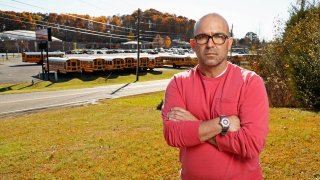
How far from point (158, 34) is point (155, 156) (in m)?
168

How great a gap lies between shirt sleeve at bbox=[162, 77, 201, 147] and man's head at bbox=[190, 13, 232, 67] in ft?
1.18

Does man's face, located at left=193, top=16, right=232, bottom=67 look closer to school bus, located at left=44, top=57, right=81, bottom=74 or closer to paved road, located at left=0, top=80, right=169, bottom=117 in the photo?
paved road, located at left=0, top=80, right=169, bottom=117

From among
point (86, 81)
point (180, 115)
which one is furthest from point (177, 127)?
point (86, 81)

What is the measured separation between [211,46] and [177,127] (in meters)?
0.77

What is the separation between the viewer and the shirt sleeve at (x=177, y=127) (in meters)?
2.71

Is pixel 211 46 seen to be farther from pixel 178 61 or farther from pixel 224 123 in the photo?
pixel 178 61

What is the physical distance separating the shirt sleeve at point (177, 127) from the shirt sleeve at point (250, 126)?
209mm

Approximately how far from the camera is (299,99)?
1620cm

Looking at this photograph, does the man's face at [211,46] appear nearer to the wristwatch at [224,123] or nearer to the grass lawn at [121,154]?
the wristwatch at [224,123]

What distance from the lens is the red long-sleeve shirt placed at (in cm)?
269

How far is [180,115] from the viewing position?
9.43 feet

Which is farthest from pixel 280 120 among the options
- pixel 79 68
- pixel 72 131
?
pixel 79 68

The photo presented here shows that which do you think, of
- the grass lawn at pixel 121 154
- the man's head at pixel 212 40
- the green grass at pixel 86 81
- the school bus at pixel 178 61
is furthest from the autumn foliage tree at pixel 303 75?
the school bus at pixel 178 61

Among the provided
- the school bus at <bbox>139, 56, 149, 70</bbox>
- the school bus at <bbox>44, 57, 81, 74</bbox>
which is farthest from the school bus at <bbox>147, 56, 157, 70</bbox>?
the school bus at <bbox>44, 57, 81, 74</bbox>
